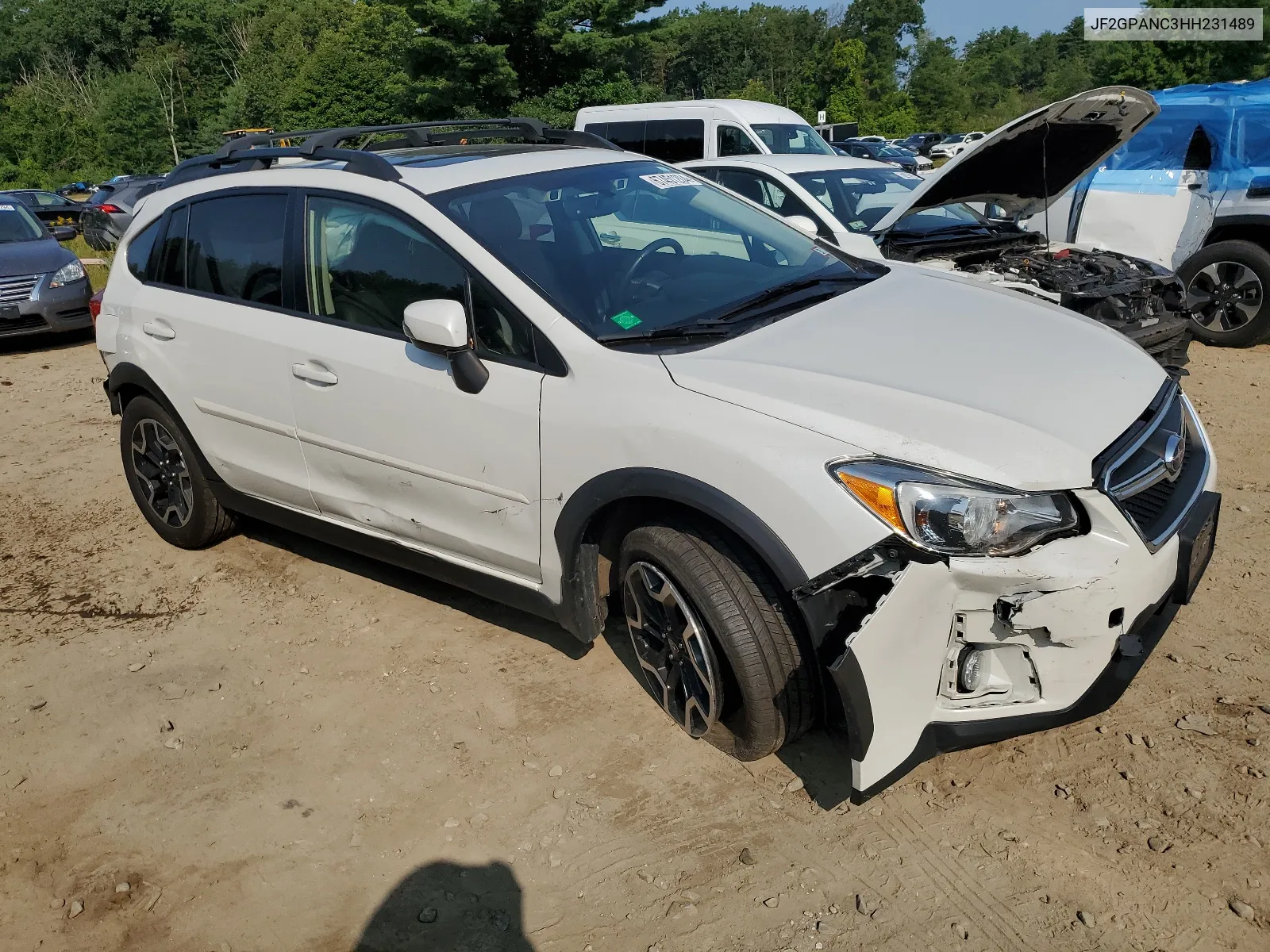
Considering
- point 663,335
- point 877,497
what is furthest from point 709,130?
point 877,497

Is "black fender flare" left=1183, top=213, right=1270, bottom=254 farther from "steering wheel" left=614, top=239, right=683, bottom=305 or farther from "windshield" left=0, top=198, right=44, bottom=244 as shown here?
"windshield" left=0, top=198, right=44, bottom=244

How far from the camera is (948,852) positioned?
2699mm

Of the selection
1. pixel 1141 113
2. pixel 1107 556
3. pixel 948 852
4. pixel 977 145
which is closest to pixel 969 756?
pixel 948 852

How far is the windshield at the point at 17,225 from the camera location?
35.8ft

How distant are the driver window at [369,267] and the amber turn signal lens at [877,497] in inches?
59.1

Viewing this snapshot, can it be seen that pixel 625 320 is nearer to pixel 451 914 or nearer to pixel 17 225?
pixel 451 914

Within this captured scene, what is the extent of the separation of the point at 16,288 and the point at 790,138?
907cm

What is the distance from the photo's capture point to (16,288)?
10.1m

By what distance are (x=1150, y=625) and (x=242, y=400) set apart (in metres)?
3.38

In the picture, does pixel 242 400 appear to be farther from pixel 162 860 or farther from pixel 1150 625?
pixel 1150 625

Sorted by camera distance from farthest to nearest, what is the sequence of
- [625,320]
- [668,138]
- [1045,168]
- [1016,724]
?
[668,138], [1045,168], [625,320], [1016,724]

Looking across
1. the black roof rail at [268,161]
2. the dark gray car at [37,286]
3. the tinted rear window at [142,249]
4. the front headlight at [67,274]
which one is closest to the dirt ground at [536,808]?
the tinted rear window at [142,249]

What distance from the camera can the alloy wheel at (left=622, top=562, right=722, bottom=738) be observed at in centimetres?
297

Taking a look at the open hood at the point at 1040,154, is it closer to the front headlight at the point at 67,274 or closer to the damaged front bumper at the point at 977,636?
the damaged front bumper at the point at 977,636
